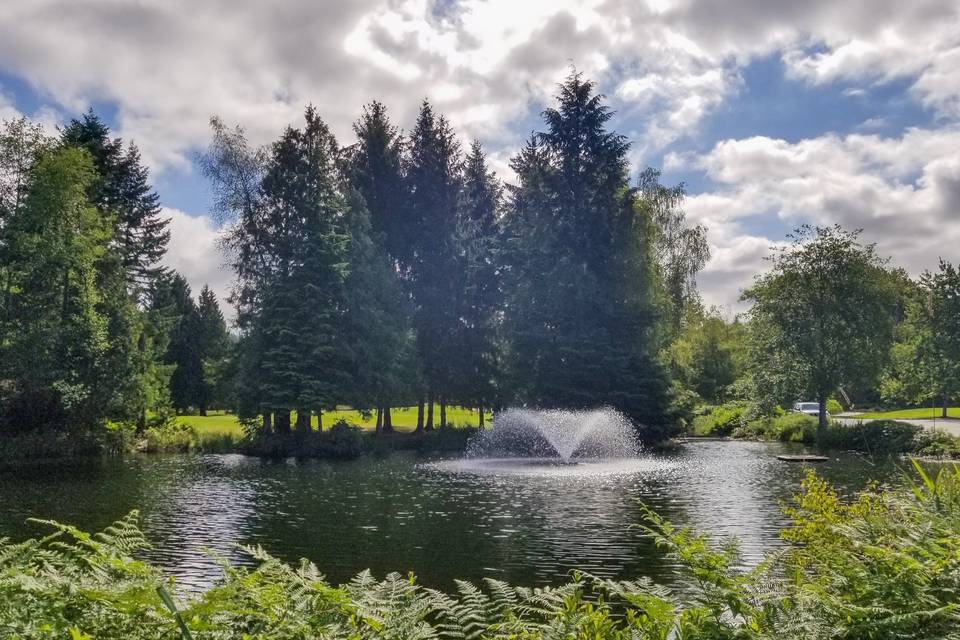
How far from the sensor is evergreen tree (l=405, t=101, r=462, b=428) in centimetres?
4419

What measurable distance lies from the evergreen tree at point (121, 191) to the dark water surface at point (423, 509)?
16599mm

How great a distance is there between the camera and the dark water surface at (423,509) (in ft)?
42.4

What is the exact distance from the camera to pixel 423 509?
18828mm

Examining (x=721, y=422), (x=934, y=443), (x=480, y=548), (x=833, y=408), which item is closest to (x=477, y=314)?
(x=721, y=422)

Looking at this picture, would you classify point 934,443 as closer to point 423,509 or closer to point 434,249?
point 423,509

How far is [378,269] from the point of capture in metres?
41.4

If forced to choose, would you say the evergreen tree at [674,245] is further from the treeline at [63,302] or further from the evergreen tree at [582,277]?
the treeline at [63,302]

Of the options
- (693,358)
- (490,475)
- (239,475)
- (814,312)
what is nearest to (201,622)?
(490,475)

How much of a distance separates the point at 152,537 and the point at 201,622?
13979 mm

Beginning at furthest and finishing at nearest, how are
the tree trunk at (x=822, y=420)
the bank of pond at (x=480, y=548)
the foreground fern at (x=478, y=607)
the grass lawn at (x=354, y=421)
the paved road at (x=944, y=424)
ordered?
the grass lawn at (x=354, y=421)
the tree trunk at (x=822, y=420)
the paved road at (x=944, y=424)
the bank of pond at (x=480, y=548)
the foreground fern at (x=478, y=607)

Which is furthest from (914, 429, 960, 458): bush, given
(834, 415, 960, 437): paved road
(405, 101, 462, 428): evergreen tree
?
(405, 101, 462, 428): evergreen tree

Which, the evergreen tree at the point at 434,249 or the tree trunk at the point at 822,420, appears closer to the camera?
the tree trunk at the point at 822,420

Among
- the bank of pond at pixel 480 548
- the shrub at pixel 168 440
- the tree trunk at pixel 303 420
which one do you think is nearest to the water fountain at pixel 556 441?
the bank of pond at pixel 480 548

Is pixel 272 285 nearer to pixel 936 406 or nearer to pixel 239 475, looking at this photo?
pixel 239 475
